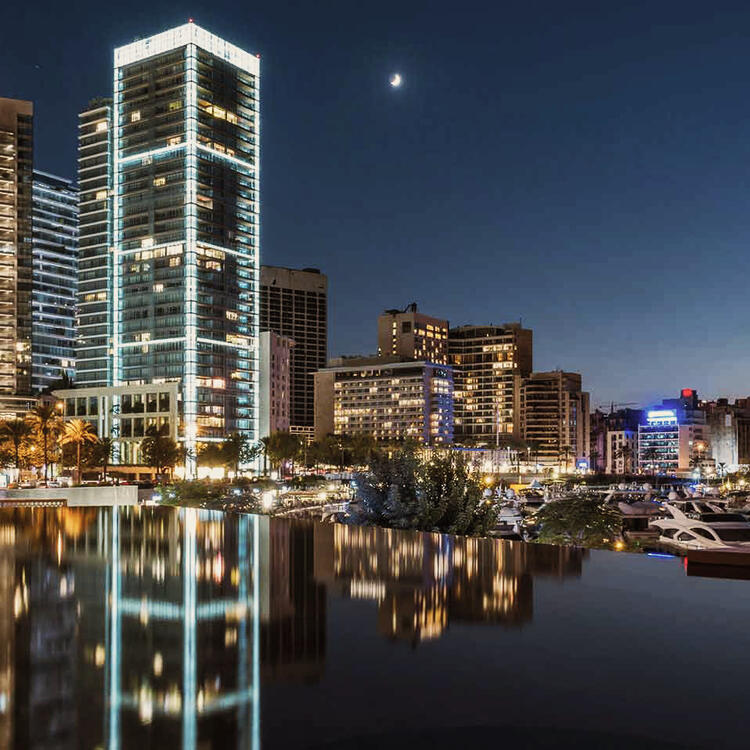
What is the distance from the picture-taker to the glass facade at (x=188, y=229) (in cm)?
11044

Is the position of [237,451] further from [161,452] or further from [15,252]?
[15,252]

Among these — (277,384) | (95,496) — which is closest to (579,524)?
(95,496)

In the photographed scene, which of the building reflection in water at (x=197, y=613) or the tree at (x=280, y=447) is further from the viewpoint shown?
the tree at (x=280, y=447)

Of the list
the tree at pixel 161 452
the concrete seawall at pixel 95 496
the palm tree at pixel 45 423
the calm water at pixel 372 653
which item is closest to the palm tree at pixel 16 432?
the palm tree at pixel 45 423

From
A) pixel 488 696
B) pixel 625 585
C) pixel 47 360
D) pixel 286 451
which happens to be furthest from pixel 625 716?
pixel 47 360

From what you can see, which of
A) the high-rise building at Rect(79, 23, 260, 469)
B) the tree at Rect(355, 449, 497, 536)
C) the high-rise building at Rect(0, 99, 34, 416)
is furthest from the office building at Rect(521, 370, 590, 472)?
the tree at Rect(355, 449, 497, 536)

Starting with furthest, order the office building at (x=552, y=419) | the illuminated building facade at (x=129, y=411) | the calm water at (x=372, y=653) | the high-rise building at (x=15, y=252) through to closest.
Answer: the office building at (x=552, y=419) → the high-rise building at (x=15, y=252) → the illuminated building facade at (x=129, y=411) → the calm water at (x=372, y=653)

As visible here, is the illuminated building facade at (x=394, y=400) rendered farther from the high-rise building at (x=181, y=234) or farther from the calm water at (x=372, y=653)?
the calm water at (x=372, y=653)

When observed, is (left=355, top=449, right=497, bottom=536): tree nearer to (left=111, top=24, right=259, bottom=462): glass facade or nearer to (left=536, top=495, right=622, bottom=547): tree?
(left=536, top=495, right=622, bottom=547): tree

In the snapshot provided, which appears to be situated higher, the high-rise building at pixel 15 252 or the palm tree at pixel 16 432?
the high-rise building at pixel 15 252

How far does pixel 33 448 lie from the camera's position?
70.9 m

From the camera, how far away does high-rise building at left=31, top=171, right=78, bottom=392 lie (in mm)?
137875

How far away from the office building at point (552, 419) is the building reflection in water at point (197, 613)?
181128 millimetres

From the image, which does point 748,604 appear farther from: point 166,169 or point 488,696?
point 166,169
